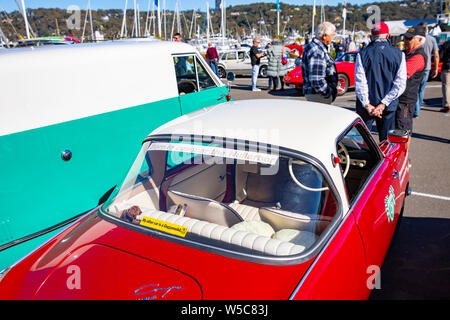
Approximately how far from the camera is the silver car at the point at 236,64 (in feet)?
56.1

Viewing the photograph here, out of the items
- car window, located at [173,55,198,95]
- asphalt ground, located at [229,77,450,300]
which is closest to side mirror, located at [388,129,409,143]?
asphalt ground, located at [229,77,450,300]

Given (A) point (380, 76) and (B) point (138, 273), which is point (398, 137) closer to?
(A) point (380, 76)

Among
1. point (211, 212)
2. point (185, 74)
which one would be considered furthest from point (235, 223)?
point (185, 74)

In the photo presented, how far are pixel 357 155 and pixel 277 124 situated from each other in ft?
3.63

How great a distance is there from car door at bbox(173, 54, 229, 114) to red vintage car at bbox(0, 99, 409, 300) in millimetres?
2250

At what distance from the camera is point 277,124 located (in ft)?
7.37

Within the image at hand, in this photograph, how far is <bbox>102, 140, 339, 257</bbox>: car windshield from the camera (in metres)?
1.89

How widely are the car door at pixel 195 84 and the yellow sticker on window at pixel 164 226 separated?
2.87 meters

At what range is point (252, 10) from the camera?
138m

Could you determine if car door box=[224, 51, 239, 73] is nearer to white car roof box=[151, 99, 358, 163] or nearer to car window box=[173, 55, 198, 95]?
car window box=[173, 55, 198, 95]
